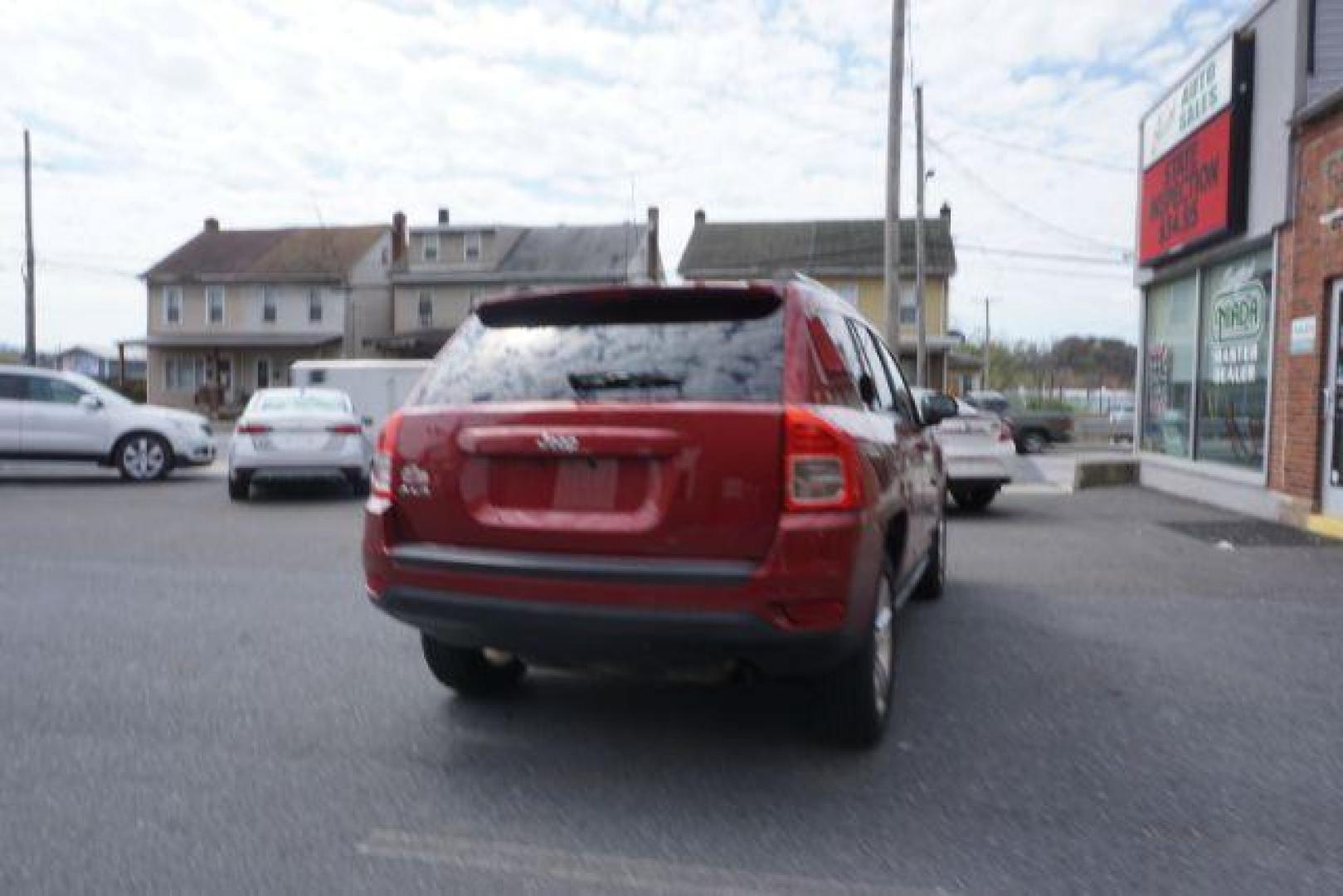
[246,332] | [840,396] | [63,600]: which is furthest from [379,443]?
[246,332]

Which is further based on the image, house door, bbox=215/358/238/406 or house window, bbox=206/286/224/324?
house window, bbox=206/286/224/324

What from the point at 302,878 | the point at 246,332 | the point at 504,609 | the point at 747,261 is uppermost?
the point at 747,261

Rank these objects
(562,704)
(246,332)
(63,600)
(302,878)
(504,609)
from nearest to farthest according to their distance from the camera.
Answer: (302,878)
(504,609)
(562,704)
(63,600)
(246,332)

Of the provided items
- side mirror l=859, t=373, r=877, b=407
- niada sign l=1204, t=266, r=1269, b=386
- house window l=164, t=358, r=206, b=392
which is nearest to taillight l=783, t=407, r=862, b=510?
side mirror l=859, t=373, r=877, b=407

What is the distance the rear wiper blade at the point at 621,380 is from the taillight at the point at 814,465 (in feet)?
1.43

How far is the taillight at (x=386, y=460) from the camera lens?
3.63 metres

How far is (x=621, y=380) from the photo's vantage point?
3.42 metres

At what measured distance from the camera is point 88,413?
14.2 m

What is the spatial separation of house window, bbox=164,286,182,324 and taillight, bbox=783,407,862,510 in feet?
140

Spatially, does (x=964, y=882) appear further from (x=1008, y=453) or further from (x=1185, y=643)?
(x=1008, y=453)

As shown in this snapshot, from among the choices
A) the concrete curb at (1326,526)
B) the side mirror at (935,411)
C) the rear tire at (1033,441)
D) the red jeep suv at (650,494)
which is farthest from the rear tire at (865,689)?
the rear tire at (1033,441)

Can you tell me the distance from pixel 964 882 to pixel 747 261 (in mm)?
37053

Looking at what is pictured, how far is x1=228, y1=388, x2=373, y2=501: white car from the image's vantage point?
11922 mm

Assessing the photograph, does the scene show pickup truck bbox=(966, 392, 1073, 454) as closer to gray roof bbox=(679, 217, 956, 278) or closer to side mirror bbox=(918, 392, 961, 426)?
gray roof bbox=(679, 217, 956, 278)
